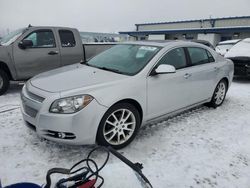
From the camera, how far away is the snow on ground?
274cm

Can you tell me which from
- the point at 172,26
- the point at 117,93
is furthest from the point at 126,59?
the point at 172,26

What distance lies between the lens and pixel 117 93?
3.12 metres

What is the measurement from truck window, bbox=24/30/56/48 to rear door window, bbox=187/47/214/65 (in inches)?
152

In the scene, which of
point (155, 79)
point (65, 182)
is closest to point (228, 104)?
point (155, 79)

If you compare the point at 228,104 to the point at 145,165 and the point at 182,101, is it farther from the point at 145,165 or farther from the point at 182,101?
the point at 145,165

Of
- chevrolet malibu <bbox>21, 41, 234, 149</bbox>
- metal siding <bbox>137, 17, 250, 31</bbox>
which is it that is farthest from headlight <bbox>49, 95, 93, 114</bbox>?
metal siding <bbox>137, 17, 250, 31</bbox>

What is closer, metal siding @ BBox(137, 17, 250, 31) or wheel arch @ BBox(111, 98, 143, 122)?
wheel arch @ BBox(111, 98, 143, 122)

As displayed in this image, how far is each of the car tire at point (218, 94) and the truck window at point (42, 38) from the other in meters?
4.40

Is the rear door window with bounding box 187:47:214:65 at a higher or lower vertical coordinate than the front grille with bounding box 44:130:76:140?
higher

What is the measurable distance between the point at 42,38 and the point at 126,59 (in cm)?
340

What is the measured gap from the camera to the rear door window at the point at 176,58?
12.8 ft

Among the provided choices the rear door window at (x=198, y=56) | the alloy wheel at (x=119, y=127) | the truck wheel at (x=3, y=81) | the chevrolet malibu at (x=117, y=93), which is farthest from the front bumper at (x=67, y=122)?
the truck wheel at (x=3, y=81)

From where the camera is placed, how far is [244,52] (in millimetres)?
8945

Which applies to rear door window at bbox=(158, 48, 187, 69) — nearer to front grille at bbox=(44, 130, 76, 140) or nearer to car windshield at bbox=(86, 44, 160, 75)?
car windshield at bbox=(86, 44, 160, 75)
